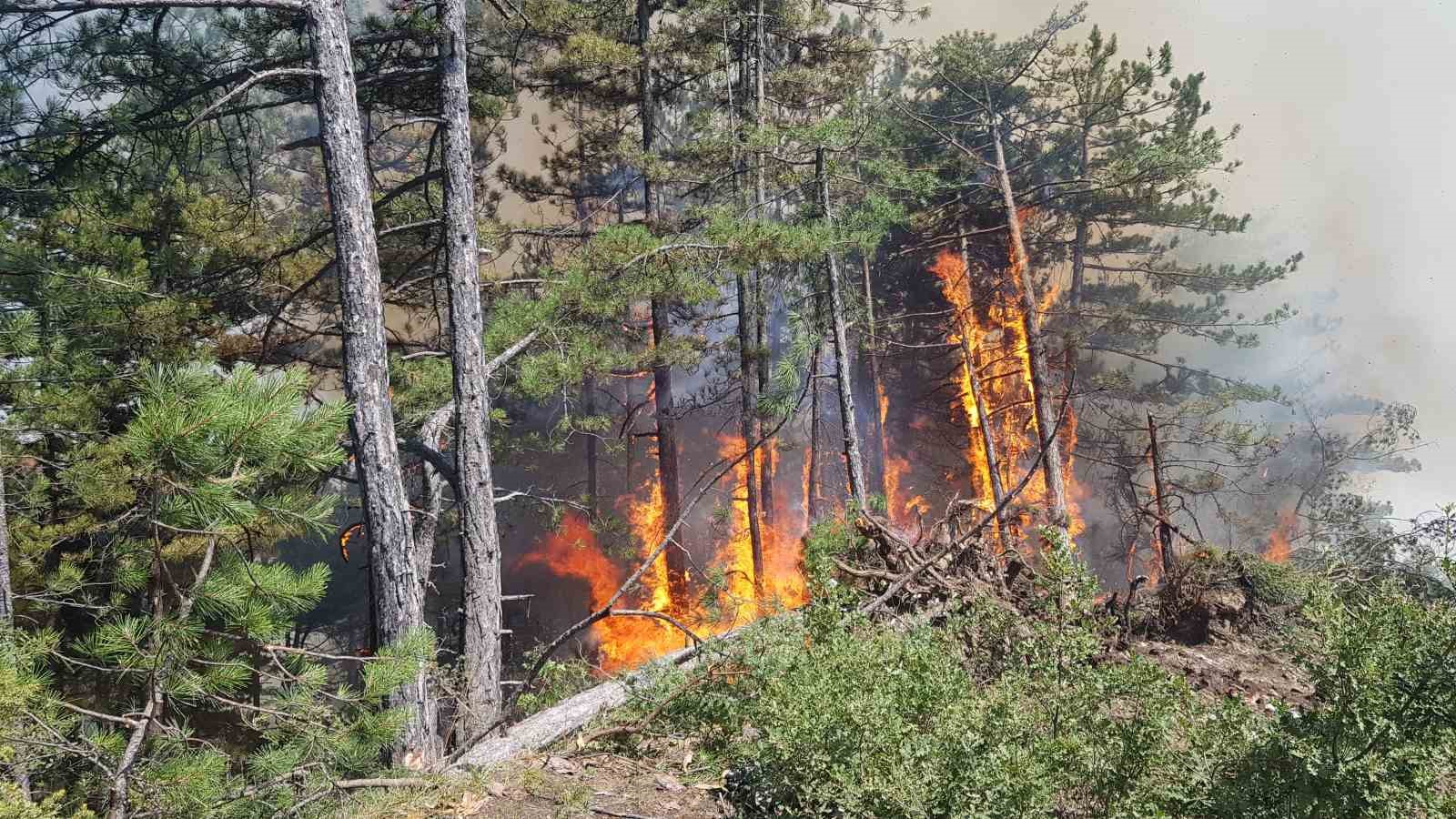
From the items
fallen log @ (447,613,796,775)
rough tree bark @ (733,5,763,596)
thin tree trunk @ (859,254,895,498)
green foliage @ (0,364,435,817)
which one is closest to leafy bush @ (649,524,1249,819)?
fallen log @ (447,613,796,775)

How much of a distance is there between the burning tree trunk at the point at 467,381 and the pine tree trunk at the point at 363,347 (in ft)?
2.91

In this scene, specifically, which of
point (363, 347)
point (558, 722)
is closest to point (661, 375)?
point (363, 347)

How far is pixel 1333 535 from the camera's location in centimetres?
1823

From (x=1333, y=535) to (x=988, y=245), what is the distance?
10.8m

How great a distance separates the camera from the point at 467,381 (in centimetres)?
698

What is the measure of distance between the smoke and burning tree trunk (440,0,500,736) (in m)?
19.9

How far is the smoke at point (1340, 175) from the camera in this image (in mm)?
22078

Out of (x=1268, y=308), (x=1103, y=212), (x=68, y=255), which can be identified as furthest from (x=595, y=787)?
(x=1268, y=308)

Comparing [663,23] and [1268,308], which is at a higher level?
[663,23]

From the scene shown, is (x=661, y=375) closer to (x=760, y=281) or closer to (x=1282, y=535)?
(x=760, y=281)

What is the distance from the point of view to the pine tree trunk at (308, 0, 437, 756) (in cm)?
589

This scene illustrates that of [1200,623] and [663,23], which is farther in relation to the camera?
[663,23]

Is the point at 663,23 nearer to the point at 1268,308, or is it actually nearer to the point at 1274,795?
the point at 1274,795

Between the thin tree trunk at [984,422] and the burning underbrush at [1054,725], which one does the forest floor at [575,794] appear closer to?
the burning underbrush at [1054,725]
